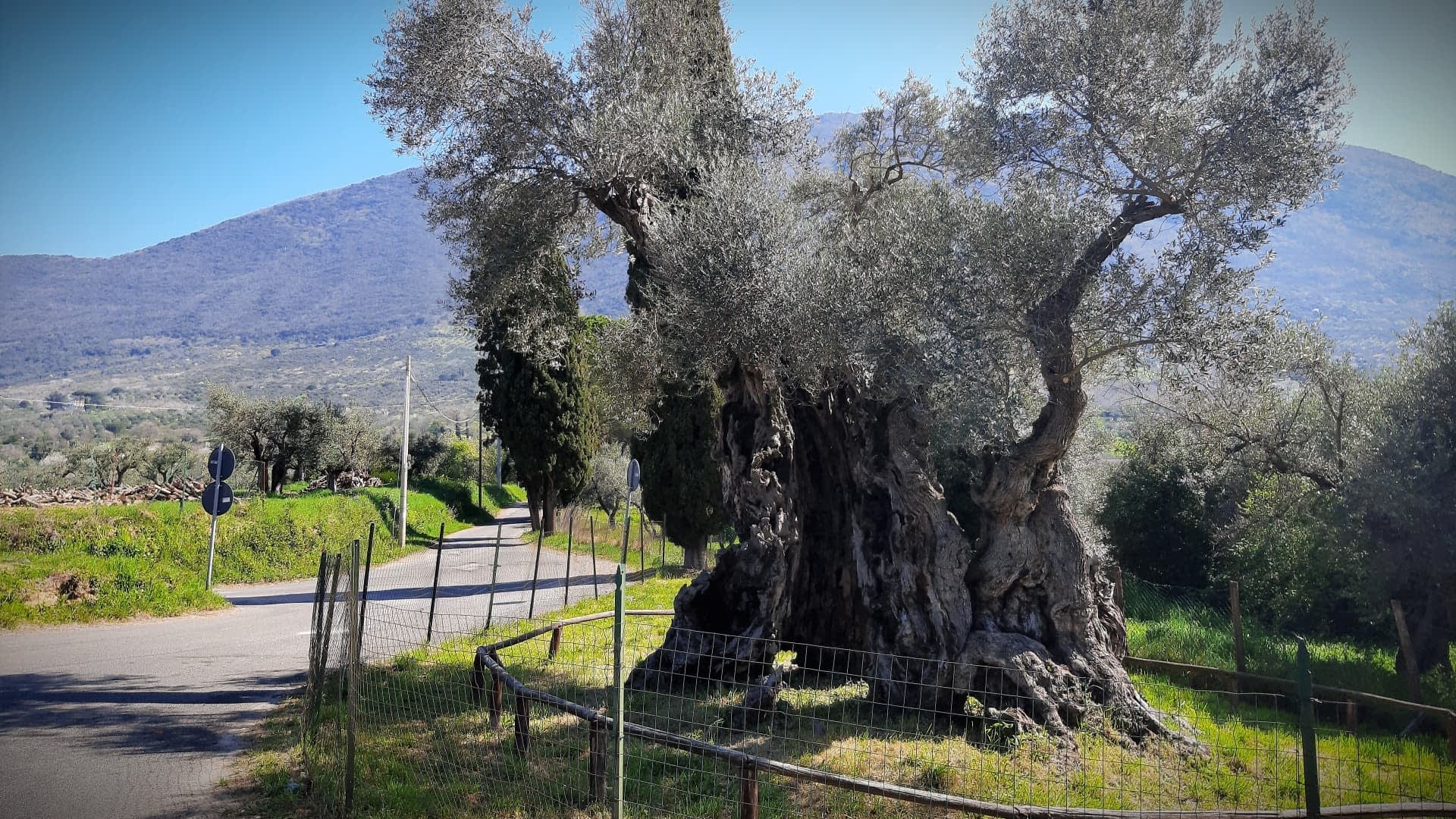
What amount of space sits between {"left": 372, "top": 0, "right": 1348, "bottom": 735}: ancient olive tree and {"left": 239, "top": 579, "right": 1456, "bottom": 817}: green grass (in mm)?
610

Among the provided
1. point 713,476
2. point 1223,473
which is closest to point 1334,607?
point 1223,473

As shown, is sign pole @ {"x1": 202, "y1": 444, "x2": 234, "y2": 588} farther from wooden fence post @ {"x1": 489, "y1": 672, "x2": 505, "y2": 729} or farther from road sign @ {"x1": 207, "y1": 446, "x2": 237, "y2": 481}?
wooden fence post @ {"x1": 489, "y1": 672, "x2": 505, "y2": 729}

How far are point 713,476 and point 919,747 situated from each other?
18995 millimetres

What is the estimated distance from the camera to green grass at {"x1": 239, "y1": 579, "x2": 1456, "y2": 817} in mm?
7133

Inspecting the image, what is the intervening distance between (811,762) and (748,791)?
2.82m

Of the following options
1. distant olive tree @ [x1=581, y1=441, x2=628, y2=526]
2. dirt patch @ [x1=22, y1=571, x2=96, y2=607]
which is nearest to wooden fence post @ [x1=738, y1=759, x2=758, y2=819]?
dirt patch @ [x1=22, y1=571, x2=96, y2=607]

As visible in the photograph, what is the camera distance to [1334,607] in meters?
15.6

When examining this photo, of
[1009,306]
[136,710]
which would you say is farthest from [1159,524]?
[136,710]

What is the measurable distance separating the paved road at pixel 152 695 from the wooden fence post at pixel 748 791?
441 centimetres

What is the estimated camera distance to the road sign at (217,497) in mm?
18906

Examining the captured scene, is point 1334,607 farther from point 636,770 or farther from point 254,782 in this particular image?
point 254,782

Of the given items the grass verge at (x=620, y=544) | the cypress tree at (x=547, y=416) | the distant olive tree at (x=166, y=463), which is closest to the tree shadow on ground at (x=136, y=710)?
the grass verge at (x=620, y=544)

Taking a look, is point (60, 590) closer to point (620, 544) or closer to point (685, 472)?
point (685, 472)

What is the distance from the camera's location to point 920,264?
10094 millimetres
